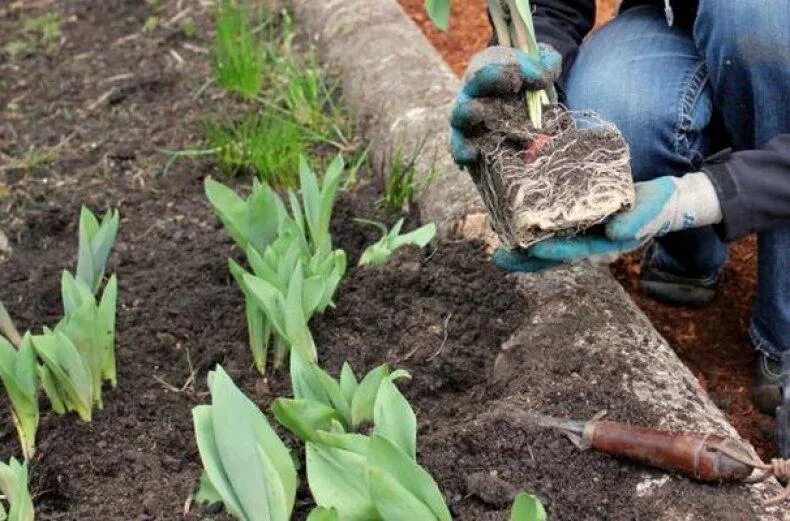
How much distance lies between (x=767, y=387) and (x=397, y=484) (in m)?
1.11

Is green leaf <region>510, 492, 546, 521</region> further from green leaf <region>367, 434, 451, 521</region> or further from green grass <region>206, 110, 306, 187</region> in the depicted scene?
green grass <region>206, 110, 306, 187</region>

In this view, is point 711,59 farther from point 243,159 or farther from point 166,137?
point 166,137

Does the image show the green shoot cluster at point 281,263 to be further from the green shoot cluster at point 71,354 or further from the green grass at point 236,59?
the green grass at point 236,59

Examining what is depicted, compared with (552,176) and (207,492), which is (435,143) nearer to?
(552,176)

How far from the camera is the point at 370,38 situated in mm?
2930

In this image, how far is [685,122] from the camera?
2.04 meters

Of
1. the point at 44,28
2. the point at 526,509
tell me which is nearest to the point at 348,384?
the point at 526,509

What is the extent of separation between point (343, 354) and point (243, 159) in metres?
0.77

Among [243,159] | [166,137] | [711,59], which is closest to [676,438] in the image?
[711,59]

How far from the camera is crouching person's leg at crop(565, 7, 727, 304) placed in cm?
204

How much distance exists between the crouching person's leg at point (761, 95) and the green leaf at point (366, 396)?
89 cm

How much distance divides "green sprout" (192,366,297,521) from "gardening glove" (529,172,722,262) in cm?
54

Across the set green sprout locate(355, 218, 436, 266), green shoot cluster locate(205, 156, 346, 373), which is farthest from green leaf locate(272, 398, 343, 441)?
green sprout locate(355, 218, 436, 266)

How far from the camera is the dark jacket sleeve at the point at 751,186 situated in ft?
5.43
